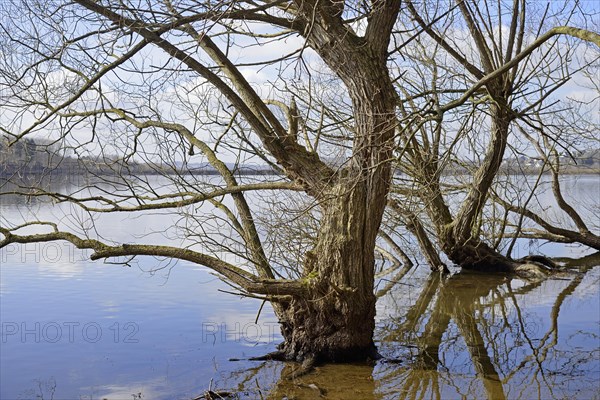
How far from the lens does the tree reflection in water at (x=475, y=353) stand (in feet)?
21.9

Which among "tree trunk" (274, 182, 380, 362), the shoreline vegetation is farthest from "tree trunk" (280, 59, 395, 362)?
the shoreline vegetation

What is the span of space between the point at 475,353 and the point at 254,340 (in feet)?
8.55

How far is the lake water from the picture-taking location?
6852 mm

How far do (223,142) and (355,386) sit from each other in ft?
11.9

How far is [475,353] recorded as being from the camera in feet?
26.4

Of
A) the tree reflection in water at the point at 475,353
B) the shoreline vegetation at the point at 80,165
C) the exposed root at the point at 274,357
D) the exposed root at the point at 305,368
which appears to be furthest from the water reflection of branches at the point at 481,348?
the shoreline vegetation at the point at 80,165

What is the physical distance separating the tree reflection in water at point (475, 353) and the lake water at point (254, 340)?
0.06 ft

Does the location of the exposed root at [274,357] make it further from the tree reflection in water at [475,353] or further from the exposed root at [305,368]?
the exposed root at [305,368]

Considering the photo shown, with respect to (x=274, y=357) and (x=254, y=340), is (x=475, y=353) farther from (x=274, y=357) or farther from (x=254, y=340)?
(x=254, y=340)

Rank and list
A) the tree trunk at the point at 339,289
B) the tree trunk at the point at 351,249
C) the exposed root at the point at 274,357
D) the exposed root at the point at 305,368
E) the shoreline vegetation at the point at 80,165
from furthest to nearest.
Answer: the shoreline vegetation at the point at 80,165 < the exposed root at the point at 274,357 < the tree trunk at the point at 339,289 < the tree trunk at the point at 351,249 < the exposed root at the point at 305,368

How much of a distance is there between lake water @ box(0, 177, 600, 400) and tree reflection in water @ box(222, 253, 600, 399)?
0.06ft

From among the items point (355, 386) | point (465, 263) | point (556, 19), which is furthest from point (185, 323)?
point (556, 19)

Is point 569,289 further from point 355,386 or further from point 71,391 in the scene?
point 71,391

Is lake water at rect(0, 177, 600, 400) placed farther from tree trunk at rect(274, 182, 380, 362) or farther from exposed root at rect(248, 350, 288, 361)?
tree trunk at rect(274, 182, 380, 362)
